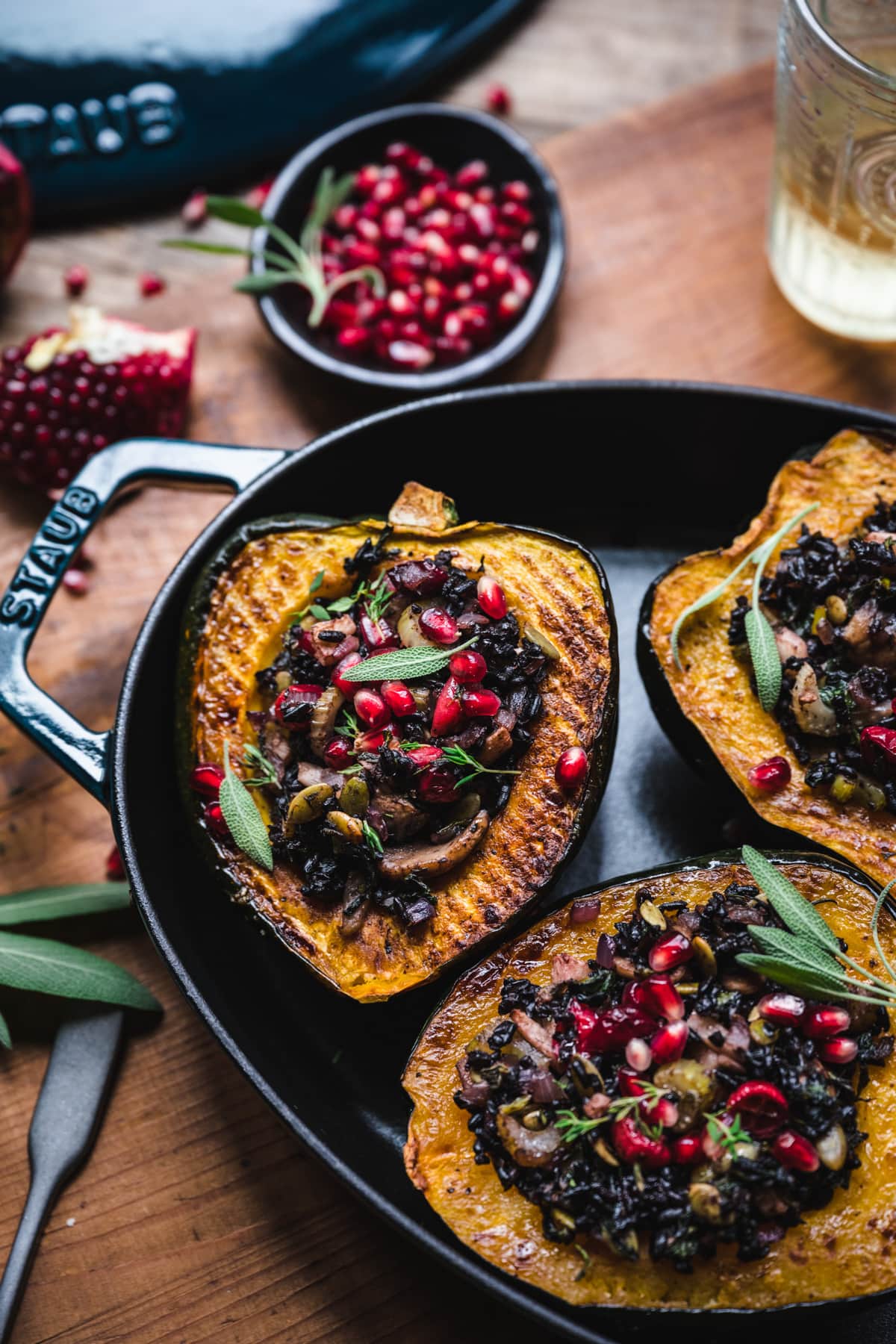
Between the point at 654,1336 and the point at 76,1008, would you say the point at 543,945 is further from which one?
the point at 76,1008

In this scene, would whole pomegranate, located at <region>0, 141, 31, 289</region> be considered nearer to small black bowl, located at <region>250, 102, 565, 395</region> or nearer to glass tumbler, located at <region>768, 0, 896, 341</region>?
small black bowl, located at <region>250, 102, 565, 395</region>

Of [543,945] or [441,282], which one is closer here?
[543,945]

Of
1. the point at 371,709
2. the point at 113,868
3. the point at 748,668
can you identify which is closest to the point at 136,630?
the point at 113,868

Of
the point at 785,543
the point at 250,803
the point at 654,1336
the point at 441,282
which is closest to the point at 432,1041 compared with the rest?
the point at 250,803

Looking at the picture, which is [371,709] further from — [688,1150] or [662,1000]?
[688,1150]

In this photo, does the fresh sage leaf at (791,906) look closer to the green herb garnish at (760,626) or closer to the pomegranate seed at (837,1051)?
the pomegranate seed at (837,1051)

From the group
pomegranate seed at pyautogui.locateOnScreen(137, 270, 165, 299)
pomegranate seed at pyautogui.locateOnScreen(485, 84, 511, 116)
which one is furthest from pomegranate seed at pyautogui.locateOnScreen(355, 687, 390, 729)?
pomegranate seed at pyautogui.locateOnScreen(485, 84, 511, 116)
